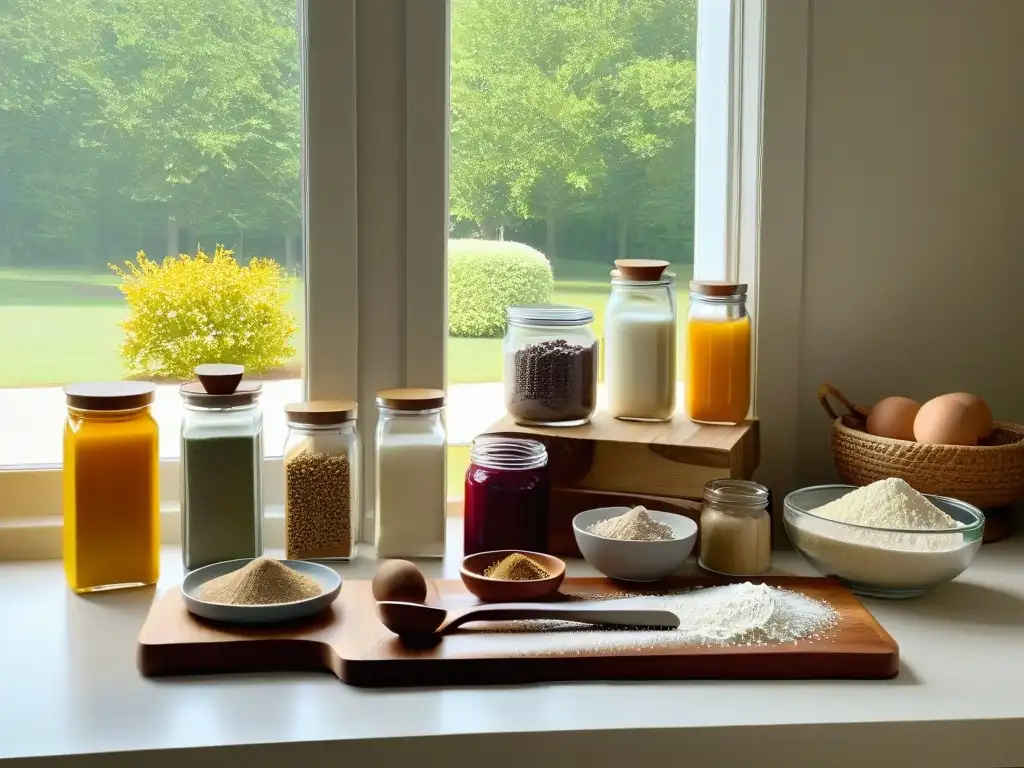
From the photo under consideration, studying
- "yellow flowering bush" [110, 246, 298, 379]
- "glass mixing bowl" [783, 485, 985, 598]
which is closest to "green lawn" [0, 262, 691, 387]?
"yellow flowering bush" [110, 246, 298, 379]

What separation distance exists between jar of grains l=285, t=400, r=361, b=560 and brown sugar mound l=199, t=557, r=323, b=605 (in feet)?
0.61

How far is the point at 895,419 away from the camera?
155cm

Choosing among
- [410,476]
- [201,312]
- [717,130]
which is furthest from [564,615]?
[717,130]

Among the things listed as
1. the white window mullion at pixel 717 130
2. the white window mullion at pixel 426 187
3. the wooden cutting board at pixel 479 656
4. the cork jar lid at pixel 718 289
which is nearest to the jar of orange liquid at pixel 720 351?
the cork jar lid at pixel 718 289

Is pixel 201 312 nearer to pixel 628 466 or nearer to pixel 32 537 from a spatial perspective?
pixel 32 537

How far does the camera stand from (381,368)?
160 centimetres

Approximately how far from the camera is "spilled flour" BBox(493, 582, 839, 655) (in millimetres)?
1176

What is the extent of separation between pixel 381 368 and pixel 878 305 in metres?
0.73

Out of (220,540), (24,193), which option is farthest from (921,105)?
(24,193)

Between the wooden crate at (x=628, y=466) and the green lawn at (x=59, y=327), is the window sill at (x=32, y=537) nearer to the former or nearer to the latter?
the green lawn at (x=59, y=327)

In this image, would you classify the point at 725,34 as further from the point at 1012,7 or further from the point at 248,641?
the point at 248,641

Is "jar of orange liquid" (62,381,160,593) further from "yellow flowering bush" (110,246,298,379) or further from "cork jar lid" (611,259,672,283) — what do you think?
"cork jar lid" (611,259,672,283)

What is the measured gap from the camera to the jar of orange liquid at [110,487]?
1.34 metres

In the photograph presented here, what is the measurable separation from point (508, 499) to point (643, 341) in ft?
1.02
